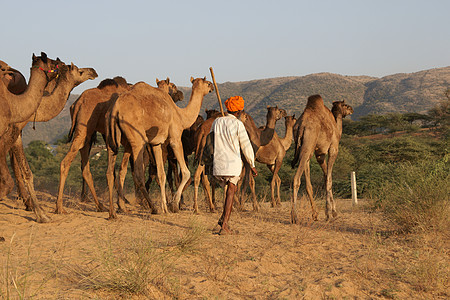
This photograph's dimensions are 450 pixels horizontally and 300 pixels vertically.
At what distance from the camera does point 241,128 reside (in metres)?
7.26

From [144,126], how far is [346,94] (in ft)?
294

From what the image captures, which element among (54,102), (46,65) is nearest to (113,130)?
(54,102)

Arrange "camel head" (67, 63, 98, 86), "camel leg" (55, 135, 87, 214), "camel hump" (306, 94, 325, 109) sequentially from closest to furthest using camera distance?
"camel head" (67, 63, 98, 86), "camel leg" (55, 135, 87, 214), "camel hump" (306, 94, 325, 109)

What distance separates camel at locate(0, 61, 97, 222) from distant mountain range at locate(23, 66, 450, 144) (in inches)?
2461

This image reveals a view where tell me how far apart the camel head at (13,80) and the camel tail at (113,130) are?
161 cm

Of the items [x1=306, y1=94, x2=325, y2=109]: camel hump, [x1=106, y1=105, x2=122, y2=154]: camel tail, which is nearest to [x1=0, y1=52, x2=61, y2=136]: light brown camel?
[x1=106, y1=105, x2=122, y2=154]: camel tail

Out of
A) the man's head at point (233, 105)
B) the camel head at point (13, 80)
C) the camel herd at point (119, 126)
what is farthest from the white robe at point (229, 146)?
the camel head at point (13, 80)

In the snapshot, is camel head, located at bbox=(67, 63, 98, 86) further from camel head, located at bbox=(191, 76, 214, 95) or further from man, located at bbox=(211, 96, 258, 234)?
man, located at bbox=(211, 96, 258, 234)

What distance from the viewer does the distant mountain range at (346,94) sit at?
82.1 metres

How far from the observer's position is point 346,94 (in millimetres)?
94125

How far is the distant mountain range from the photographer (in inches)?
3233

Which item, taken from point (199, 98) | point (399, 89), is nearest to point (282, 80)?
point (399, 89)

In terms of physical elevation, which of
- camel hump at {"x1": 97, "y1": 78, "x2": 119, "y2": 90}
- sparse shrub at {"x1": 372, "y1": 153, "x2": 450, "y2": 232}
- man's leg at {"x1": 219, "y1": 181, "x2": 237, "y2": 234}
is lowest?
sparse shrub at {"x1": 372, "y1": 153, "x2": 450, "y2": 232}

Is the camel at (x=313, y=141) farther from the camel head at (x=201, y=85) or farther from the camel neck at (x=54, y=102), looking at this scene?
the camel neck at (x=54, y=102)
